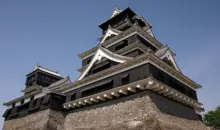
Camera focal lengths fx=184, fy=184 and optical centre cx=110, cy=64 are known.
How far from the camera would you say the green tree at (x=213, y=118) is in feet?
93.1

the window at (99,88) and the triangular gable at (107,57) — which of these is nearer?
the window at (99,88)

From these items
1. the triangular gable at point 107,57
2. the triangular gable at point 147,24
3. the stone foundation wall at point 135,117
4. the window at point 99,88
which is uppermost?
the triangular gable at point 147,24

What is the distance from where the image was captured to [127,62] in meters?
12.2

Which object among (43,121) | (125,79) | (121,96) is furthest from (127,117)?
(43,121)

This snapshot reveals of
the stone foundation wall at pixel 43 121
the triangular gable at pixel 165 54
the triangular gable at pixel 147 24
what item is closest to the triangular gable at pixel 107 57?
the triangular gable at pixel 165 54

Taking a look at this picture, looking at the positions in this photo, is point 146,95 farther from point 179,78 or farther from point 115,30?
point 115,30

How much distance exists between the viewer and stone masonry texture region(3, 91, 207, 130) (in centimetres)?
1045

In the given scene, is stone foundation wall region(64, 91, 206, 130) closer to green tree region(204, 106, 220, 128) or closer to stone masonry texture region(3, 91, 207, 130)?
stone masonry texture region(3, 91, 207, 130)

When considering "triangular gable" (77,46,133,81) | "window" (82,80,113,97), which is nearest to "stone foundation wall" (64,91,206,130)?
"window" (82,80,113,97)

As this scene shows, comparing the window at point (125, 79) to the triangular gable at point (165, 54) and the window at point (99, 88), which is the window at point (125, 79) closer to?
the window at point (99, 88)

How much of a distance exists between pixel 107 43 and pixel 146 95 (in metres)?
8.44

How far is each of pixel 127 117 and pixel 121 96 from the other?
155 centimetres

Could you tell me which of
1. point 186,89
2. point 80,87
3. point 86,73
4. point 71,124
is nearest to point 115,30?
point 86,73

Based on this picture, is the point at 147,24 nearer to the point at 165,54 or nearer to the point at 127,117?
the point at 165,54
